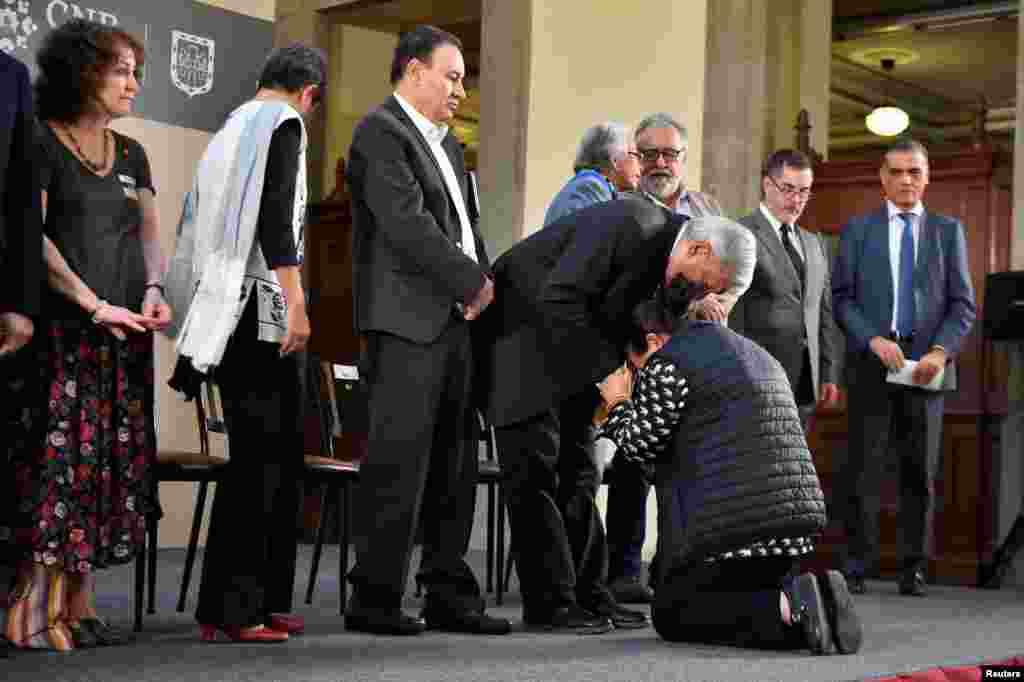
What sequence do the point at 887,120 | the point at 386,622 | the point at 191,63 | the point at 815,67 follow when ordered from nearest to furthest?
the point at 386,622, the point at 191,63, the point at 815,67, the point at 887,120

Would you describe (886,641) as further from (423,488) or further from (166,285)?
(166,285)

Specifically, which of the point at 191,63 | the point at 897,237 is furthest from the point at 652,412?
the point at 191,63

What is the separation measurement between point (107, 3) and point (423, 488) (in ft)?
10.2

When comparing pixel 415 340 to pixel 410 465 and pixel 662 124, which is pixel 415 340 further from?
pixel 662 124

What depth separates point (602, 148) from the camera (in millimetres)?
4715

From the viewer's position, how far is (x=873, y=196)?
7527 millimetres

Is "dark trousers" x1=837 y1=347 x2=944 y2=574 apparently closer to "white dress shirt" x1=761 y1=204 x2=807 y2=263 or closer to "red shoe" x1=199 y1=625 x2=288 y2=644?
"white dress shirt" x1=761 y1=204 x2=807 y2=263

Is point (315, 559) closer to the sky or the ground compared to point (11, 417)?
closer to the ground

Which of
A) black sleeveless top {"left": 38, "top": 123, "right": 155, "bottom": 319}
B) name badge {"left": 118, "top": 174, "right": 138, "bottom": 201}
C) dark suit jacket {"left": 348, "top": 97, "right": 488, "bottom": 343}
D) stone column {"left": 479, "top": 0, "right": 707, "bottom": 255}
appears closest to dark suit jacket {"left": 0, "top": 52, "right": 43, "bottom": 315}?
black sleeveless top {"left": 38, "top": 123, "right": 155, "bottom": 319}

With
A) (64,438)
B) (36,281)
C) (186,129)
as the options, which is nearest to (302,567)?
(186,129)

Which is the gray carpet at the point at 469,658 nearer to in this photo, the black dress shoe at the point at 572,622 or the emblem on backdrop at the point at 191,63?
the black dress shoe at the point at 572,622

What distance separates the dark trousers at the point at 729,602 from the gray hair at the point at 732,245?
63 cm

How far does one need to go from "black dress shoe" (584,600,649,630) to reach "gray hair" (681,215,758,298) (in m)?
0.94

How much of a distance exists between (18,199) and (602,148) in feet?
7.36
